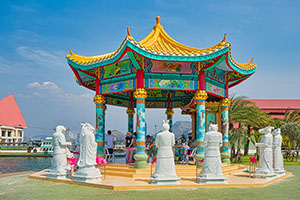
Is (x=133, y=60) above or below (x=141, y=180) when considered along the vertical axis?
above

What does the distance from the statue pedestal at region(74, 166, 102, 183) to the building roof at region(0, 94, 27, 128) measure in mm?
75980

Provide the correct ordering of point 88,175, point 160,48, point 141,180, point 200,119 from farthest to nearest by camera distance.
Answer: point 160,48
point 200,119
point 141,180
point 88,175

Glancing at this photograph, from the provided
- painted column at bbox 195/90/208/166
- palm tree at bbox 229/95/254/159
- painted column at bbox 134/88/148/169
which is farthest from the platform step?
palm tree at bbox 229/95/254/159

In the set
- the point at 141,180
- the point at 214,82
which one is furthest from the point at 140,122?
the point at 214,82

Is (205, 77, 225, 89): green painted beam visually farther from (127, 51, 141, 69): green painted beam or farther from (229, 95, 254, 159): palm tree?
(229, 95, 254, 159): palm tree

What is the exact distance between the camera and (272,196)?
30.1 ft

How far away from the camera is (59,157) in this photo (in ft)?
40.5

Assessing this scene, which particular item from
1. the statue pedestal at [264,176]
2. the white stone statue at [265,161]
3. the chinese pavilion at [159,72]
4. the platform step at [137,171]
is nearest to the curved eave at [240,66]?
the chinese pavilion at [159,72]

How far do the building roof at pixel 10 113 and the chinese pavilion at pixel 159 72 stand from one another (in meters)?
73.1

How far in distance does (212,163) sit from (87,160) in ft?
14.7

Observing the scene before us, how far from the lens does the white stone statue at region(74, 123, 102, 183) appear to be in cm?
1099

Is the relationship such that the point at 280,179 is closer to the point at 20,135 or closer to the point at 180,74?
the point at 180,74

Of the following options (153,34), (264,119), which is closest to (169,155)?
(153,34)

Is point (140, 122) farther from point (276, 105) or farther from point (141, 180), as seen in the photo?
point (276, 105)
